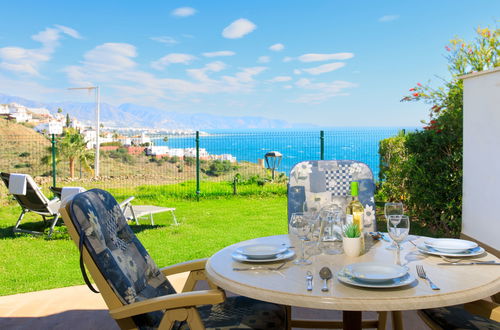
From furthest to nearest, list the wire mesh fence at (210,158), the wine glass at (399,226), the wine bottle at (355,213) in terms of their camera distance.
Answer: the wire mesh fence at (210,158), the wine bottle at (355,213), the wine glass at (399,226)

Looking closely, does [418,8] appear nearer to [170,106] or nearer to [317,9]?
[317,9]

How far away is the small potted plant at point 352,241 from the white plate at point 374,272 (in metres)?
0.23

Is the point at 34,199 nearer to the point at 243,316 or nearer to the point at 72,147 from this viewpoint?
the point at 243,316

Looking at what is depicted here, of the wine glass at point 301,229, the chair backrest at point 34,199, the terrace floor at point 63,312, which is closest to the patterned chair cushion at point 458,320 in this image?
the wine glass at point 301,229

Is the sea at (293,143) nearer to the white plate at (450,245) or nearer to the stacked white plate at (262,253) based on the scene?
the white plate at (450,245)

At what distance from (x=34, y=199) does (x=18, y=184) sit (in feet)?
0.98

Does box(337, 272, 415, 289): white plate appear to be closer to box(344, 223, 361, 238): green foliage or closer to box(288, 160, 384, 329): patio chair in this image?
box(344, 223, 361, 238): green foliage

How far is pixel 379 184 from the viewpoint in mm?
9148

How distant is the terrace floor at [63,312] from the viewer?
310 centimetres

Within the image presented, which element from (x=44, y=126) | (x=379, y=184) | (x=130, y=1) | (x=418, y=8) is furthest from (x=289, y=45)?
(x=379, y=184)

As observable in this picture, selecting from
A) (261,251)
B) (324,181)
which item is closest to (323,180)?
(324,181)

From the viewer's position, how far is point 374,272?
1.63 m

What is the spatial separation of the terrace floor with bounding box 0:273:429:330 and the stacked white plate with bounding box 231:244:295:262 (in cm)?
133

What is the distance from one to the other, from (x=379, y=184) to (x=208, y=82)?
65094mm
